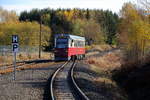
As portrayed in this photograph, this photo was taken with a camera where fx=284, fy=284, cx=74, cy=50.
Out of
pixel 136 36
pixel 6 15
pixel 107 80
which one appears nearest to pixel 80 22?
pixel 6 15

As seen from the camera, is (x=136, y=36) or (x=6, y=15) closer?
(x=136, y=36)

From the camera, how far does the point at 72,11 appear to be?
126 m

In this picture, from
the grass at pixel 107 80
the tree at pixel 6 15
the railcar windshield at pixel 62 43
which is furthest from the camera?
the tree at pixel 6 15

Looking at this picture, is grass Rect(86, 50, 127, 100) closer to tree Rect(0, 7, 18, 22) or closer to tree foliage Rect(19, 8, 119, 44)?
tree foliage Rect(19, 8, 119, 44)

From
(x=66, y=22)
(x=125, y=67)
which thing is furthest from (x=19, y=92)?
(x=66, y=22)

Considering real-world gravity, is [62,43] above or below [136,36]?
below


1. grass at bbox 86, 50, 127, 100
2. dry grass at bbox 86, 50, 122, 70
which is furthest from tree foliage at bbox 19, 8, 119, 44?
grass at bbox 86, 50, 127, 100

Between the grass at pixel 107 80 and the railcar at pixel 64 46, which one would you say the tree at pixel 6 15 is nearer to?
the grass at pixel 107 80

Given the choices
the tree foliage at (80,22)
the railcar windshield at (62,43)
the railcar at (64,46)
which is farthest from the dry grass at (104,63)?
the tree foliage at (80,22)

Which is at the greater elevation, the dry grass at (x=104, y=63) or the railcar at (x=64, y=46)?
the railcar at (x=64, y=46)

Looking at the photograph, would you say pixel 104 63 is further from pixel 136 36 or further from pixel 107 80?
pixel 107 80

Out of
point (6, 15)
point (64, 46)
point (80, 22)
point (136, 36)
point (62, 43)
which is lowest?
point (64, 46)

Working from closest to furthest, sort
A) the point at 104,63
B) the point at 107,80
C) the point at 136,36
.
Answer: the point at 107,80, the point at 136,36, the point at 104,63

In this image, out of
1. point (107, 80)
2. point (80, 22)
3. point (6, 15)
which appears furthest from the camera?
point (6, 15)
